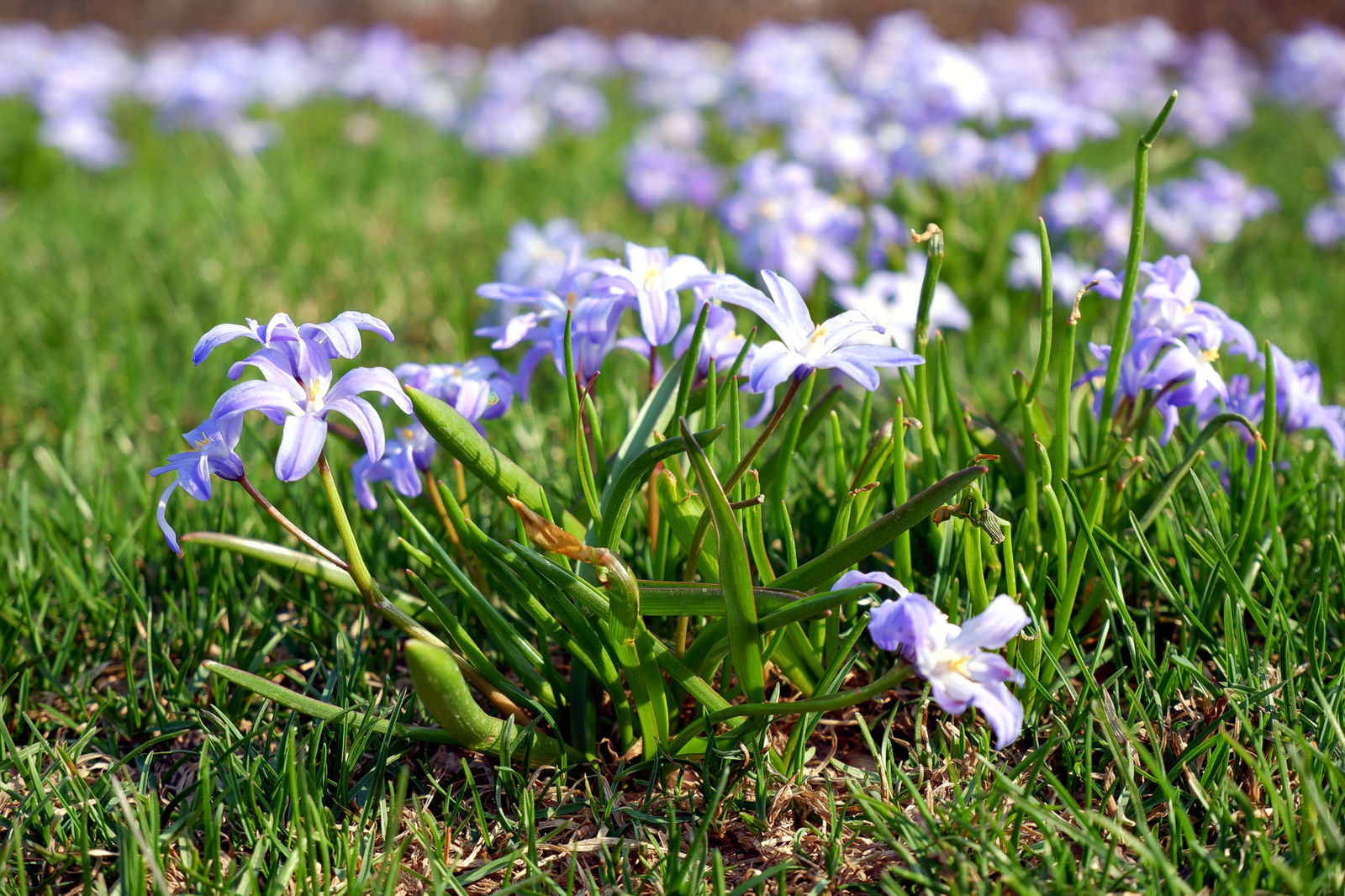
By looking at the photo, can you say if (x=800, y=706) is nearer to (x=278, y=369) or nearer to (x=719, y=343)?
(x=719, y=343)

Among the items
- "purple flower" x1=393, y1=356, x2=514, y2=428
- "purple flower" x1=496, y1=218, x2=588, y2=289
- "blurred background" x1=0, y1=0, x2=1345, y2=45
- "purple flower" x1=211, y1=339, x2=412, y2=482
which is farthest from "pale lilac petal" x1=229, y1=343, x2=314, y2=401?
"blurred background" x1=0, y1=0, x2=1345, y2=45

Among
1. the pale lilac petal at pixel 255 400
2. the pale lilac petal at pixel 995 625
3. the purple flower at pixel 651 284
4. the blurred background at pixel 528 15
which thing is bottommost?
the pale lilac petal at pixel 995 625

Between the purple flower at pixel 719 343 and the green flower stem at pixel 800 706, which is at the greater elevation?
the purple flower at pixel 719 343

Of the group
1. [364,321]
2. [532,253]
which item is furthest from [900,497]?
[532,253]

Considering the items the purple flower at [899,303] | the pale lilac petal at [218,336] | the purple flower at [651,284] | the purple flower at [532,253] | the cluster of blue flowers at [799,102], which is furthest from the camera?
the cluster of blue flowers at [799,102]

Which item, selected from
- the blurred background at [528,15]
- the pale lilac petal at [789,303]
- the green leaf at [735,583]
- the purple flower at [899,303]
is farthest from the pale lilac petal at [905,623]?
the blurred background at [528,15]

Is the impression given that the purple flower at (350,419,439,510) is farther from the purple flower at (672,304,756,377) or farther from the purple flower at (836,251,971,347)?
the purple flower at (836,251,971,347)

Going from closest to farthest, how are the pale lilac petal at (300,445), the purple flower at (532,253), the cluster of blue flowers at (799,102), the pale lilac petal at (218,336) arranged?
the pale lilac petal at (300,445)
the pale lilac petal at (218,336)
the purple flower at (532,253)
the cluster of blue flowers at (799,102)

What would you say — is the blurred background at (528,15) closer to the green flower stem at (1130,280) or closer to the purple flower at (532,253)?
the purple flower at (532,253)
